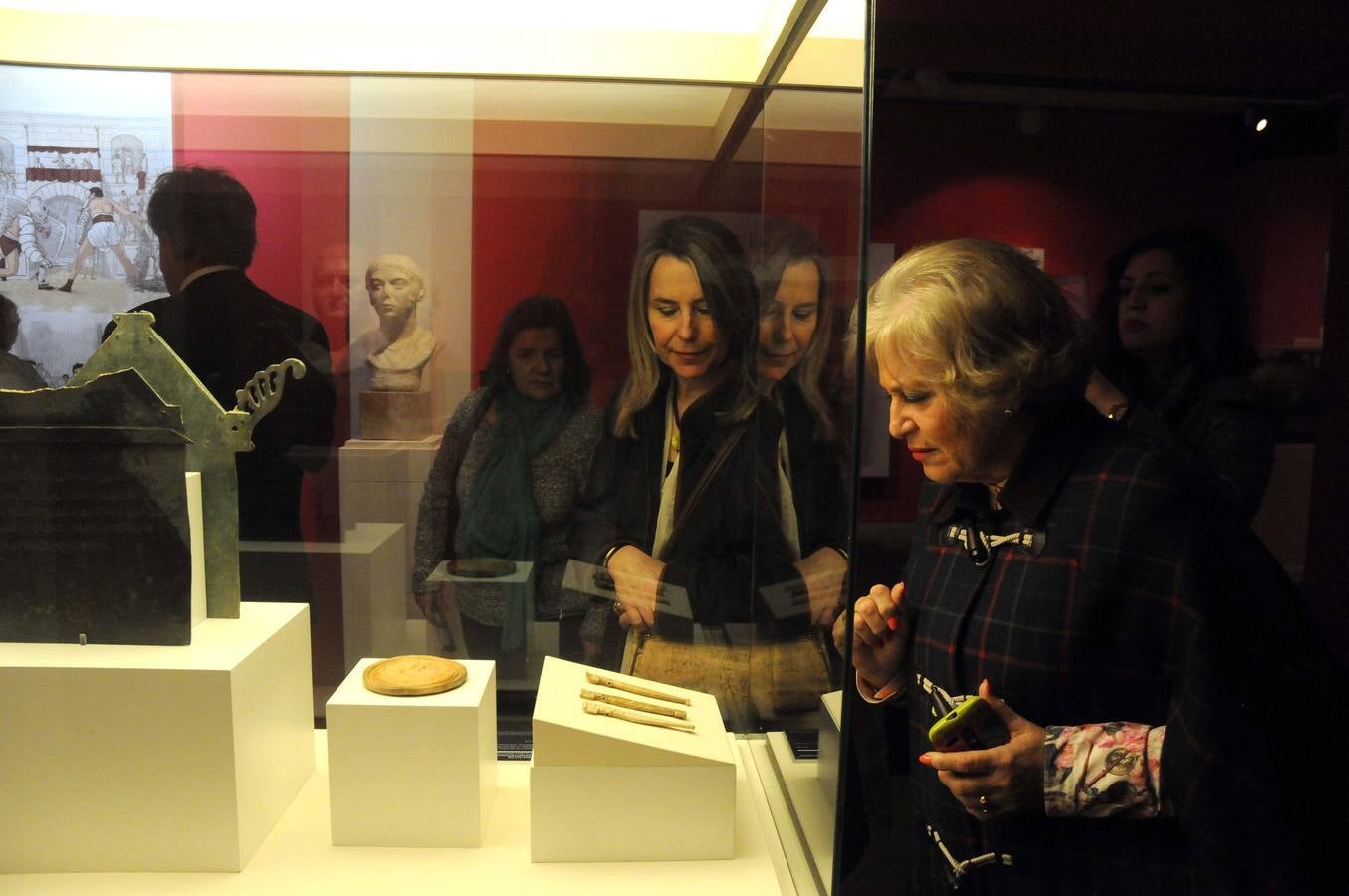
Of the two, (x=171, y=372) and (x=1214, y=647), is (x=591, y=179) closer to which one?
(x=171, y=372)

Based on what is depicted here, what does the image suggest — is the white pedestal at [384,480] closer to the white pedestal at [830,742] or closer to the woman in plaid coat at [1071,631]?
the white pedestal at [830,742]

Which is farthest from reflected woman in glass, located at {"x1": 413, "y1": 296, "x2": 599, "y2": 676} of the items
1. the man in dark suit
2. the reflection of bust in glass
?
the man in dark suit

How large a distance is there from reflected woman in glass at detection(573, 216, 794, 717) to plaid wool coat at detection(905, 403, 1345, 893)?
1.07m

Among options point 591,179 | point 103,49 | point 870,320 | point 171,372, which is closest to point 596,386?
point 591,179

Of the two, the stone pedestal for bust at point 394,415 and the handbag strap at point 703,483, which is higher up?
the stone pedestal for bust at point 394,415

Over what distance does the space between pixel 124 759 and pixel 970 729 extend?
58.2 inches

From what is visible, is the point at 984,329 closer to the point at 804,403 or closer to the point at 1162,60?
the point at 1162,60

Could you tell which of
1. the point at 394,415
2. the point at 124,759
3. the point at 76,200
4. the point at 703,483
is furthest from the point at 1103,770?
the point at 76,200

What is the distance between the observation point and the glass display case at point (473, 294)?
231 cm

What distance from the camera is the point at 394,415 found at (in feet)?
7.98

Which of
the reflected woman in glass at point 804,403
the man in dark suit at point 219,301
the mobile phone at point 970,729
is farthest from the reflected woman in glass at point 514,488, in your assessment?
the mobile phone at point 970,729

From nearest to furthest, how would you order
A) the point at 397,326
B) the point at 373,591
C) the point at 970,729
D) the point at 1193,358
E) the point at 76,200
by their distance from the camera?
the point at 1193,358 < the point at 970,729 < the point at 76,200 < the point at 397,326 < the point at 373,591

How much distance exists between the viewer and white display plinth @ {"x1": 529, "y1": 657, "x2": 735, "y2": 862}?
1.79m

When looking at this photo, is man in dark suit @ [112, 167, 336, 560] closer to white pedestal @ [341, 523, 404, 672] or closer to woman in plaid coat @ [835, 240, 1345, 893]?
white pedestal @ [341, 523, 404, 672]
